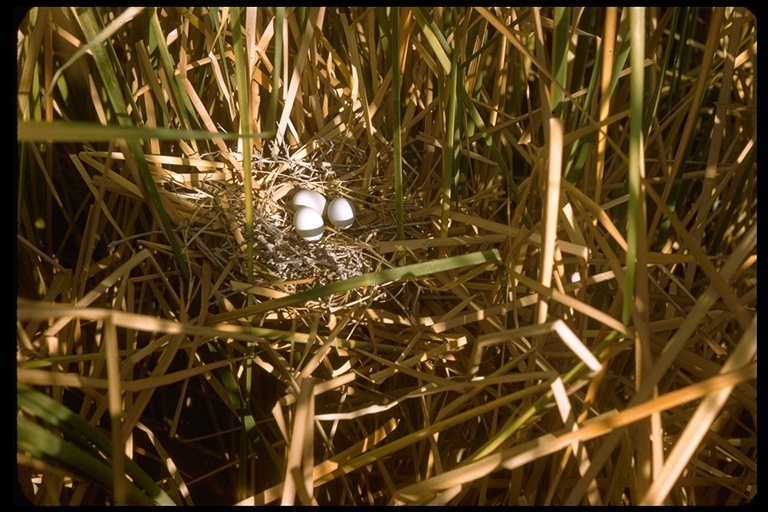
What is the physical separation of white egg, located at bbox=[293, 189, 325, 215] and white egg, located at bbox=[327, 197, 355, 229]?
1 centimetres

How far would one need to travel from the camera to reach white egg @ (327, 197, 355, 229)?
23.7 inches

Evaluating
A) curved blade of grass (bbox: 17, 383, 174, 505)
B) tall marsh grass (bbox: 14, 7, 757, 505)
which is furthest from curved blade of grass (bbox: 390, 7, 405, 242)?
curved blade of grass (bbox: 17, 383, 174, 505)

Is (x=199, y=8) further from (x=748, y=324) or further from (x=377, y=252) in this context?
(x=748, y=324)

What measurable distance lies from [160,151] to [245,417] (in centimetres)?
26

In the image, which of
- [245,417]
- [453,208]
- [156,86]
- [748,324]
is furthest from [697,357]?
[156,86]

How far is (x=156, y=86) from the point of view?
54cm

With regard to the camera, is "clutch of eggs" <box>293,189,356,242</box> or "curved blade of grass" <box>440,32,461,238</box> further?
"clutch of eggs" <box>293,189,356,242</box>

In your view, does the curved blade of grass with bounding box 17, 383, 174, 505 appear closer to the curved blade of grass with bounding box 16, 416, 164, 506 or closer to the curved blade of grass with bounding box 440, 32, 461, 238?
the curved blade of grass with bounding box 16, 416, 164, 506

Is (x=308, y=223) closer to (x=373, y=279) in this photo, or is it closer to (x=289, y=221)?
(x=289, y=221)

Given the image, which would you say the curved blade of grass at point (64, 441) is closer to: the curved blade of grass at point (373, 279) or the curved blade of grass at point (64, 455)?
the curved blade of grass at point (64, 455)

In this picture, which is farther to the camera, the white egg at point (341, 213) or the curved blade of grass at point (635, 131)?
the white egg at point (341, 213)

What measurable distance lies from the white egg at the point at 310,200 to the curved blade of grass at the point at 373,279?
0.54 feet

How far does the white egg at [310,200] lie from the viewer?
61cm

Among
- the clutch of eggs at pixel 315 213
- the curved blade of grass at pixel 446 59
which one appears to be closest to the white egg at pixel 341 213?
the clutch of eggs at pixel 315 213
